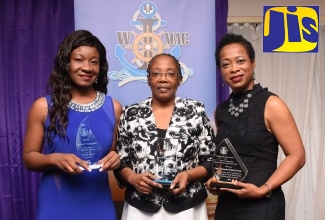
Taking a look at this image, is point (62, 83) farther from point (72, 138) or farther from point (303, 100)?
point (303, 100)

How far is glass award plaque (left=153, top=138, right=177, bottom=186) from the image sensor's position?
173 centimetres

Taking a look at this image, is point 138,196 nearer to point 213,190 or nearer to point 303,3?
point 213,190

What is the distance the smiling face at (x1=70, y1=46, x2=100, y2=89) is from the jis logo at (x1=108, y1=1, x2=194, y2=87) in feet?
4.27

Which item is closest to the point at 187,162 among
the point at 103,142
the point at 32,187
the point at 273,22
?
the point at 103,142

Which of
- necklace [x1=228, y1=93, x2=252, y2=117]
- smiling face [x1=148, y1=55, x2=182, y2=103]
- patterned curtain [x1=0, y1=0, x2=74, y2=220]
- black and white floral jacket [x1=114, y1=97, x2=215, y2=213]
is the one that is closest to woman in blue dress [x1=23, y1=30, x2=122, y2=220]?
black and white floral jacket [x1=114, y1=97, x2=215, y2=213]

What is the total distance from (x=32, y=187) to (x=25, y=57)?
917mm

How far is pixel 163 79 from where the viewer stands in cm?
180

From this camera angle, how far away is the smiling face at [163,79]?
5.92 feet

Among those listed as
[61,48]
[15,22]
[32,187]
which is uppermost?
[15,22]

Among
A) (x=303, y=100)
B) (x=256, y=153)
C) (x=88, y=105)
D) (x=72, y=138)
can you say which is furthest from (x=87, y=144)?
(x=303, y=100)

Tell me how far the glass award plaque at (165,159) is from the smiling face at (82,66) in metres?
0.40

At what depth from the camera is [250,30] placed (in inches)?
140

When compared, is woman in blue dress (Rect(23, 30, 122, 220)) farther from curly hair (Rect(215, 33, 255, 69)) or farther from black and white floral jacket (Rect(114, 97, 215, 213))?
curly hair (Rect(215, 33, 255, 69))

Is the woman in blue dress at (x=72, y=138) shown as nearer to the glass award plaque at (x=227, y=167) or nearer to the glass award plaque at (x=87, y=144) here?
the glass award plaque at (x=87, y=144)
